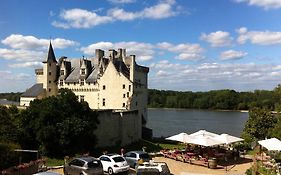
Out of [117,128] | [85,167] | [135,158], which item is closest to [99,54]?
[117,128]

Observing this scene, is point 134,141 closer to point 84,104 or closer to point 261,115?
point 84,104

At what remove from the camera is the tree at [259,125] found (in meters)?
36.0

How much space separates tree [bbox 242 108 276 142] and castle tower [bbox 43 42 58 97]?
31007mm

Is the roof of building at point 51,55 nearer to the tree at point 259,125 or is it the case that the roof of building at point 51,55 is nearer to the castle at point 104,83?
the castle at point 104,83

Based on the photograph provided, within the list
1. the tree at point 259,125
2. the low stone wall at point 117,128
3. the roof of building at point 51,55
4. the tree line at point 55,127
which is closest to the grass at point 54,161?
the tree line at point 55,127

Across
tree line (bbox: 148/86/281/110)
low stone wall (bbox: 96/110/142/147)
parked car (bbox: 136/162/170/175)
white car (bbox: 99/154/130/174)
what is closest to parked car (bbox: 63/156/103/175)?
white car (bbox: 99/154/130/174)

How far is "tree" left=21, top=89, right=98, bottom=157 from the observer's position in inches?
1363

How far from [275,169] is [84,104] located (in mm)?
21133

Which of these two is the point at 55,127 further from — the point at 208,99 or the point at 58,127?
the point at 208,99

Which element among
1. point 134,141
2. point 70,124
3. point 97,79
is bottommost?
point 134,141

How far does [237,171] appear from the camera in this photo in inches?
952

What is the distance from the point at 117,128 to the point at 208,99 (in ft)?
376

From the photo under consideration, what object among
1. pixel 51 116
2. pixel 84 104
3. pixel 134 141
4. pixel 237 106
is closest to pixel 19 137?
pixel 51 116

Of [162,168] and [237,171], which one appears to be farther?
[237,171]
